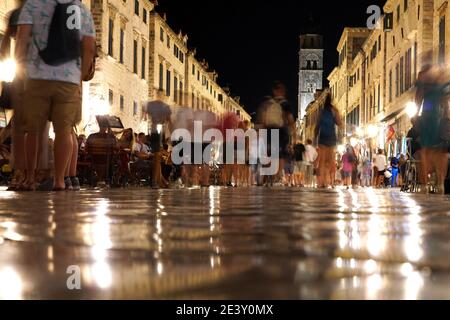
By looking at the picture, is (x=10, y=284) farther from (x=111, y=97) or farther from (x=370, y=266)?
(x=111, y=97)

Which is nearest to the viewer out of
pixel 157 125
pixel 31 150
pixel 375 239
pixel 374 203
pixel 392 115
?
pixel 375 239

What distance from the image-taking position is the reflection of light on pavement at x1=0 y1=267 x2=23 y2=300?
3.45 ft

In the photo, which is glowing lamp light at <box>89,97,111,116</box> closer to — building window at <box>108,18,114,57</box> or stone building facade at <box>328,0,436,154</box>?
building window at <box>108,18,114,57</box>

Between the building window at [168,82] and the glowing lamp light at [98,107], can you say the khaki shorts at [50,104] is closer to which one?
the glowing lamp light at [98,107]

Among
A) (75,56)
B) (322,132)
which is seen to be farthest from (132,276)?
(322,132)

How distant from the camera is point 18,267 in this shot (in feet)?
4.63

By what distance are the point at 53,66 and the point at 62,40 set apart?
0.98ft

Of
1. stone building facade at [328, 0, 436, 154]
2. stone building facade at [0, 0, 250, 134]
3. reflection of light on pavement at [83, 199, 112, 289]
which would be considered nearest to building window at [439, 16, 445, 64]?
stone building facade at [328, 0, 436, 154]

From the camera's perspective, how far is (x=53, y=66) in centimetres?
685

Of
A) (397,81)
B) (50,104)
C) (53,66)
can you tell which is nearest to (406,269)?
(53,66)

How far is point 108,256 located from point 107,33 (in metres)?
25.5

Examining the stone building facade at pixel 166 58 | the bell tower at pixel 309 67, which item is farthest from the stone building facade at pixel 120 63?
the bell tower at pixel 309 67

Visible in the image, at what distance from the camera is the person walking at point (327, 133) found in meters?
13.7

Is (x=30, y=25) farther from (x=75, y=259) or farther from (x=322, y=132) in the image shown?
(x=322, y=132)
